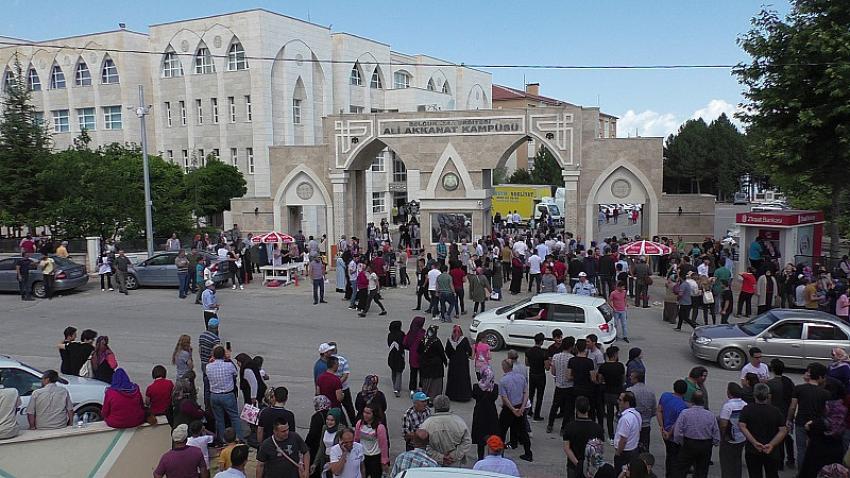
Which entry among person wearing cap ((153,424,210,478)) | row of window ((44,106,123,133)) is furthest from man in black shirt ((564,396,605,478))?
row of window ((44,106,123,133))

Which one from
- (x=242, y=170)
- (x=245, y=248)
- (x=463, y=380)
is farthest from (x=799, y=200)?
(x=242, y=170)

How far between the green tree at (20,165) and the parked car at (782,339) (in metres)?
27.9

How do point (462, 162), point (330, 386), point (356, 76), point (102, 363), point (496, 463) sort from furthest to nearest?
1. point (356, 76)
2. point (462, 162)
3. point (102, 363)
4. point (330, 386)
5. point (496, 463)

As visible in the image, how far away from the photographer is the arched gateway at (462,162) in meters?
26.3

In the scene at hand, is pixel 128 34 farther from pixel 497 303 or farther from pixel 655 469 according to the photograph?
pixel 655 469

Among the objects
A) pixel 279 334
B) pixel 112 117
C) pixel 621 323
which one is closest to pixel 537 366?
pixel 621 323

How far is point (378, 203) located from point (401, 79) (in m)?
12.1

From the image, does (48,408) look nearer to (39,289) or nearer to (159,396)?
(159,396)

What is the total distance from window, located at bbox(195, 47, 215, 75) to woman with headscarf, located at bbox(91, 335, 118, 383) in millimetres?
40610

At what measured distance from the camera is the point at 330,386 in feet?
30.3

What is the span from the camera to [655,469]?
9398 millimetres

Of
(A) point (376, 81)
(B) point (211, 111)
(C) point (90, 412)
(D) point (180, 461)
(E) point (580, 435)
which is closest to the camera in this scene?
(D) point (180, 461)

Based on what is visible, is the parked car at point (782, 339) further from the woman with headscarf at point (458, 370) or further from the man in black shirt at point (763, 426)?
the man in black shirt at point (763, 426)

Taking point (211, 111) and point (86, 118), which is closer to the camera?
point (211, 111)
